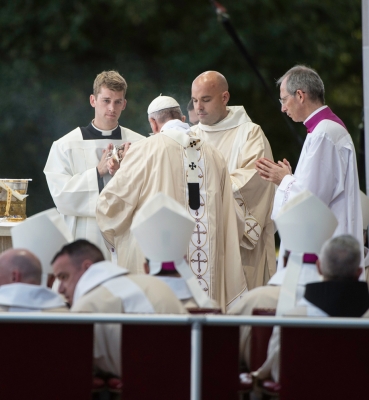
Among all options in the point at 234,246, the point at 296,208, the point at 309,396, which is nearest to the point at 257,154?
the point at 234,246

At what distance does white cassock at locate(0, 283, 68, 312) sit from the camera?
11.9ft

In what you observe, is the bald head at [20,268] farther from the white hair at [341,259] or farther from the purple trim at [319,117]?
the purple trim at [319,117]

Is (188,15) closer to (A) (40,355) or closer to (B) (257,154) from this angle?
(B) (257,154)

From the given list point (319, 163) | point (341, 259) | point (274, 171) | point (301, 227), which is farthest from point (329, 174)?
point (341, 259)

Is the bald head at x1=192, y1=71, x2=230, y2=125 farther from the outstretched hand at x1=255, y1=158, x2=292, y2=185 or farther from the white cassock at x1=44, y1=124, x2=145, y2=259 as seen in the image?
the outstretched hand at x1=255, y1=158, x2=292, y2=185

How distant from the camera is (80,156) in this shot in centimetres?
620

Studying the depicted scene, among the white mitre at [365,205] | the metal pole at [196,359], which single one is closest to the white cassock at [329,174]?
the white mitre at [365,205]

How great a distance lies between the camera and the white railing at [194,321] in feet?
10.4

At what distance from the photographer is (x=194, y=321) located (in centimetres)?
317

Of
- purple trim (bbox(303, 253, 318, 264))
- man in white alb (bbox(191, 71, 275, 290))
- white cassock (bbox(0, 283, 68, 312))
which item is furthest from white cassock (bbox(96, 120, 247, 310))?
white cassock (bbox(0, 283, 68, 312))

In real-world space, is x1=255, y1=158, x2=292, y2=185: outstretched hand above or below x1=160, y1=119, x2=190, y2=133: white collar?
below

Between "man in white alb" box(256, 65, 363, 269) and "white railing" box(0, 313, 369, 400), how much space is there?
190 cm

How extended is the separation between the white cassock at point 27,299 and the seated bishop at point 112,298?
0.09 metres

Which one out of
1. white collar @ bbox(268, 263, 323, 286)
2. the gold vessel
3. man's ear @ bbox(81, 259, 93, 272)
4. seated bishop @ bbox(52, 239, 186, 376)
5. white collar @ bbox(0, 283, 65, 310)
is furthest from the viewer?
the gold vessel
